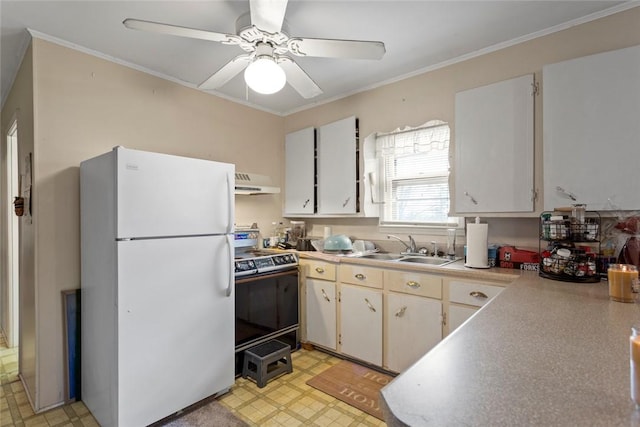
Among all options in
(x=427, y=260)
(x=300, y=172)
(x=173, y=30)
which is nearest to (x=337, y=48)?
(x=173, y=30)

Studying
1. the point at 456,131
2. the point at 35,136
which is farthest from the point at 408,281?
the point at 35,136

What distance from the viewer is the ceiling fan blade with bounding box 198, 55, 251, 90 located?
190 centimetres

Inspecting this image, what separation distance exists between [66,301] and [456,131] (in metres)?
3.02

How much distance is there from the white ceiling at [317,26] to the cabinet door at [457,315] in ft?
6.01

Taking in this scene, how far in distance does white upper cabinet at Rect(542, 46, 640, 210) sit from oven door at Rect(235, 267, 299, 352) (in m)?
2.06

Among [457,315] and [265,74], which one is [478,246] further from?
[265,74]

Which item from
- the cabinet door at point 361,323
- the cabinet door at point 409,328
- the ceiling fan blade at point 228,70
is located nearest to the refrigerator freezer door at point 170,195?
the ceiling fan blade at point 228,70

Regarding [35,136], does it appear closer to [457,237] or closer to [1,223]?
[1,223]

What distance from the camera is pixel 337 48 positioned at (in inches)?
69.0

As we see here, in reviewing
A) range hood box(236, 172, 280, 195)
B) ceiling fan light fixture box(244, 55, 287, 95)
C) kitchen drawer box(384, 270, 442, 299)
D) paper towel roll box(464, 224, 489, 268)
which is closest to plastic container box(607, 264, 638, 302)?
paper towel roll box(464, 224, 489, 268)

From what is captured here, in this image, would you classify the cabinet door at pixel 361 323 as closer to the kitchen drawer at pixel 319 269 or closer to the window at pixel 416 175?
the kitchen drawer at pixel 319 269

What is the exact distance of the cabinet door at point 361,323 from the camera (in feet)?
8.15

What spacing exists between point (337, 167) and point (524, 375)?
2.63 meters

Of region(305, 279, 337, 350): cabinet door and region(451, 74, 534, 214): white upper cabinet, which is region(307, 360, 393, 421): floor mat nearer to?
region(305, 279, 337, 350): cabinet door
